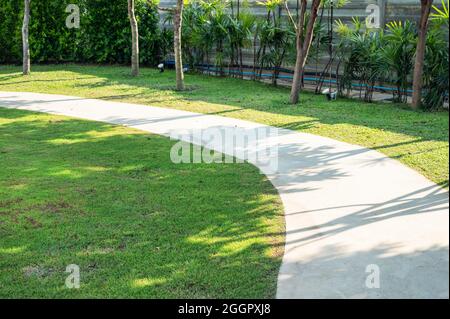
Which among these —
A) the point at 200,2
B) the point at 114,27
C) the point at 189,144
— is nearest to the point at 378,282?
the point at 189,144

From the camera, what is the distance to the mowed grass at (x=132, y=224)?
4.89 metres

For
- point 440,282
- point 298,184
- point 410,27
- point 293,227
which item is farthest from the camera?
point 410,27

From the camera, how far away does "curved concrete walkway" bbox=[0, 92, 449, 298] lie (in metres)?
4.78

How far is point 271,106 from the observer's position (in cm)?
1264

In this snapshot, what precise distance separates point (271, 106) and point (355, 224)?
686 centimetres

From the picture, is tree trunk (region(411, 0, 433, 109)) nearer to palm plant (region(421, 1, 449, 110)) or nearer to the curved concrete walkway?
palm plant (region(421, 1, 449, 110))

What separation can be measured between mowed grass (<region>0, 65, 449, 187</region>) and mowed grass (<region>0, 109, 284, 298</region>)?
2.47 metres

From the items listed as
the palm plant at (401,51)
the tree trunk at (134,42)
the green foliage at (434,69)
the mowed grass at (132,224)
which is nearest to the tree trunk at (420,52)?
the green foliage at (434,69)

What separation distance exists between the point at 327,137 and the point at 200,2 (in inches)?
343

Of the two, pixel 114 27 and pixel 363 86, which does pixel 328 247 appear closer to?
pixel 363 86

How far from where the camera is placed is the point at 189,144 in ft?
30.6
